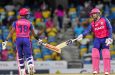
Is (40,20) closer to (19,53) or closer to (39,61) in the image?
(39,61)

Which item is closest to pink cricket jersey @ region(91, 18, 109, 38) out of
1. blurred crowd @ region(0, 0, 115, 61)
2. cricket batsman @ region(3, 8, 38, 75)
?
cricket batsman @ region(3, 8, 38, 75)

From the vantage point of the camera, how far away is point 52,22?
2475 centimetres

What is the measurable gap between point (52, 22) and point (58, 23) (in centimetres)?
32

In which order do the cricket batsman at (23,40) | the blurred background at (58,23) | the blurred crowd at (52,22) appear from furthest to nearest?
the blurred crowd at (52,22), the blurred background at (58,23), the cricket batsman at (23,40)

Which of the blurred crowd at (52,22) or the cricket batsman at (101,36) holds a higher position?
the blurred crowd at (52,22)

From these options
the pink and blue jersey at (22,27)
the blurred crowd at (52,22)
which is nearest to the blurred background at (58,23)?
the blurred crowd at (52,22)

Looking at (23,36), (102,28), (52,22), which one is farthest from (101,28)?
(52,22)

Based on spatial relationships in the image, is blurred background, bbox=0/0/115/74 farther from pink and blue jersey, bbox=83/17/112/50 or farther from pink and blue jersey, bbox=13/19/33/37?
pink and blue jersey, bbox=13/19/33/37

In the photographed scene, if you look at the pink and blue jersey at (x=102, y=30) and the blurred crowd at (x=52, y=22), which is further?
the blurred crowd at (x=52, y=22)

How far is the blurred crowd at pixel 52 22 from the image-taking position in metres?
23.2

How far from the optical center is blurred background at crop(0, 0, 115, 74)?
75.5 ft

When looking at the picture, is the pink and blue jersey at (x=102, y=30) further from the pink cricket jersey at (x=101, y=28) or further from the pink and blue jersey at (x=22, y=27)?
the pink and blue jersey at (x=22, y=27)

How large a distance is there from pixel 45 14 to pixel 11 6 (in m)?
1.80

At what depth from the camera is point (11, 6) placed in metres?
25.6
